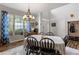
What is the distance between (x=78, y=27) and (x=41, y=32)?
0.86m

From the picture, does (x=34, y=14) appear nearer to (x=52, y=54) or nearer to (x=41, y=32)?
(x=41, y=32)

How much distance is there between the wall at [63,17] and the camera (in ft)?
7.88

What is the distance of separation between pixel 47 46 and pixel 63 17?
77 centimetres

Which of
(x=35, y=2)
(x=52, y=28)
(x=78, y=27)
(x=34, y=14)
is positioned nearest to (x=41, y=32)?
(x=52, y=28)

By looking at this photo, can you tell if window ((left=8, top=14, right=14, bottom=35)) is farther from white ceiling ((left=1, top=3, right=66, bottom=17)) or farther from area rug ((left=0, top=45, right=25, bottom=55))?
area rug ((left=0, top=45, right=25, bottom=55))

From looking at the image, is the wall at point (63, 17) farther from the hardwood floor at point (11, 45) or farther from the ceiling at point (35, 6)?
the hardwood floor at point (11, 45)

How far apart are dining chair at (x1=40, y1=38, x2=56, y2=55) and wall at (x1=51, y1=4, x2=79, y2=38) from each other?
0.28 meters

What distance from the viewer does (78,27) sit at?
98.6 inches

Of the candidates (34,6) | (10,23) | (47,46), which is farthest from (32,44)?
(34,6)

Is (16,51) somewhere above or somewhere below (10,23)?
below

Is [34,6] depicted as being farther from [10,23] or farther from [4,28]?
[4,28]

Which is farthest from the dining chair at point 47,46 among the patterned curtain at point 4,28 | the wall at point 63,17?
the patterned curtain at point 4,28

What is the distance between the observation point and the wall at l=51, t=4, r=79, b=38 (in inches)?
94.5

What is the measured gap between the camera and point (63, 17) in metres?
2.50
